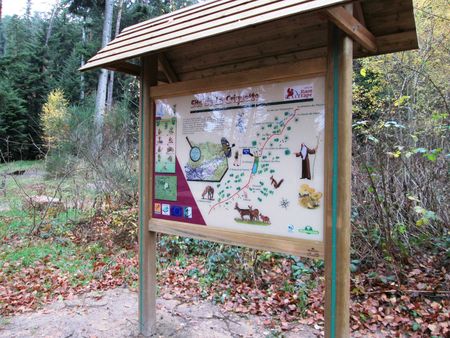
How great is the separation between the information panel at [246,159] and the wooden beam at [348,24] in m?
0.32

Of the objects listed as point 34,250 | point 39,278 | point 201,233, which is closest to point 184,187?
point 201,233

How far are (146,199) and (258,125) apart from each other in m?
1.37

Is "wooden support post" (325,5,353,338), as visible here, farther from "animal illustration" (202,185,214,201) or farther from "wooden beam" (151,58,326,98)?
"animal illustration" (202,185,214,201)

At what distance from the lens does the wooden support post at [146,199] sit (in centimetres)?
321

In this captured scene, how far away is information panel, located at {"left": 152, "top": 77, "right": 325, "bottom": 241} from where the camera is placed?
2221 millimetres

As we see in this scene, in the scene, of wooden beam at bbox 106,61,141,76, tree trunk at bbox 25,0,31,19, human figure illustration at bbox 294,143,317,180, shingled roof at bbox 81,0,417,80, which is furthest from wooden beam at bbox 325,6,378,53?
tree trunk at bbox 25,0,31,19

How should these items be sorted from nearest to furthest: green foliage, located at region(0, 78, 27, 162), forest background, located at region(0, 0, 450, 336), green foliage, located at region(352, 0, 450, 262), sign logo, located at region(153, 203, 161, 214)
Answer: sign logo, located at region(153, 203, 161, 214) → forest background, located at region(0, 0, 450, 336) → green foliage, located at region(352, 0, 450, 262) → green foliage, located at region(0, 78, 27, 162)

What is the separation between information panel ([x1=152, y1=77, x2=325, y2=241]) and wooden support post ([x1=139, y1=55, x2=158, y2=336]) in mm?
81

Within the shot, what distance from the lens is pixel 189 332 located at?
3297mm

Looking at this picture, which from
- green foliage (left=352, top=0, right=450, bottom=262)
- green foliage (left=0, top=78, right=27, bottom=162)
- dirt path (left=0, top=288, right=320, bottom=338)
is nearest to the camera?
dirt path (left=0, top=288, right=320, bottom=338)

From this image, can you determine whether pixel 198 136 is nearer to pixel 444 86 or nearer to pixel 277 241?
pixel 277 241

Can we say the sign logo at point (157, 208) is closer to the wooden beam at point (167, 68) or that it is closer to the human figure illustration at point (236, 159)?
the human figure illustration at point (236, 159)

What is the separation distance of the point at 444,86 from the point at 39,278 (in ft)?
24.1

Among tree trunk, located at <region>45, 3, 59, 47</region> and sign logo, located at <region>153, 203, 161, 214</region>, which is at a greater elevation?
tree trunk, located at <region>45, 3, 59, 47</region>
